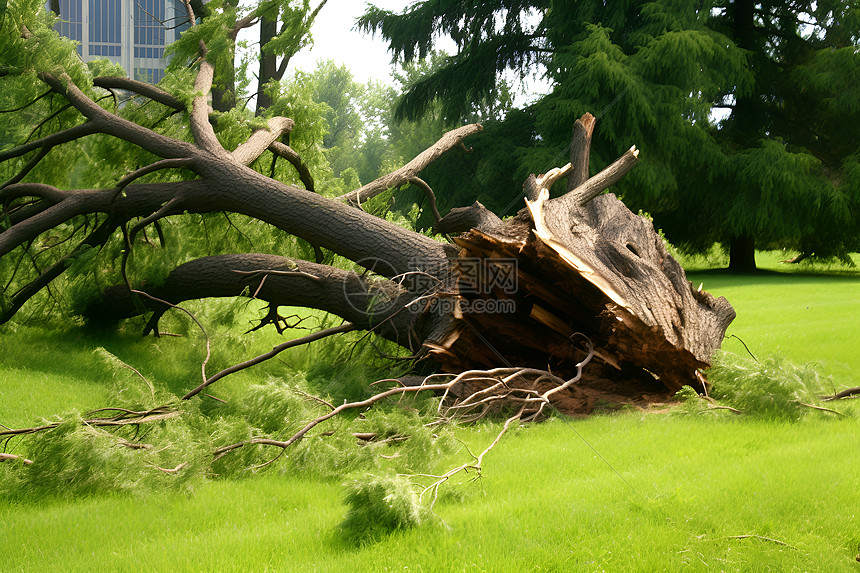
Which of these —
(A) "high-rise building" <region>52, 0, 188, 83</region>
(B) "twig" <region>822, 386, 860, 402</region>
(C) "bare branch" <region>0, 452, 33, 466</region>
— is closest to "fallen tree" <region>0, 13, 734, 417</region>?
(B) "twig" <region>822, 386, 860, 402</region>

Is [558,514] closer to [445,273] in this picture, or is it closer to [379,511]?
[379,511]

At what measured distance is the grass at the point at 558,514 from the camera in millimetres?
2619

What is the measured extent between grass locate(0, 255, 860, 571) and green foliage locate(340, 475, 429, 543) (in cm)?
6

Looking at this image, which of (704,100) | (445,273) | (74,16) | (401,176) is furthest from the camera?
(74,16)

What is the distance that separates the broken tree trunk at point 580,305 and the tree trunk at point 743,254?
14.3m

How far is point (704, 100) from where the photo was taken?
17422mm

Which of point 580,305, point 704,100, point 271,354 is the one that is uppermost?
point 704,100

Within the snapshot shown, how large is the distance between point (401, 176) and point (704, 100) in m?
12.4

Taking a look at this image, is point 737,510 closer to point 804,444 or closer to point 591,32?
point 804,444

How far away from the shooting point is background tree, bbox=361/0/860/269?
15.9 meters

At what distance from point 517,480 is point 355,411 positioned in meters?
2.27

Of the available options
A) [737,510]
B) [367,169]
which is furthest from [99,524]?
[367,169]

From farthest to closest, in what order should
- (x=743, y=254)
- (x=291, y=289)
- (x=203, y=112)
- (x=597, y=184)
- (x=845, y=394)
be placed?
(x=743, y=254) < (x=203, y=112) < (x=597, y=184) < (x=291, y=289) < (x=845, y=394)

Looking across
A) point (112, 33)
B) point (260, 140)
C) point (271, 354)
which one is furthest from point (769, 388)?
point (112, 33)
